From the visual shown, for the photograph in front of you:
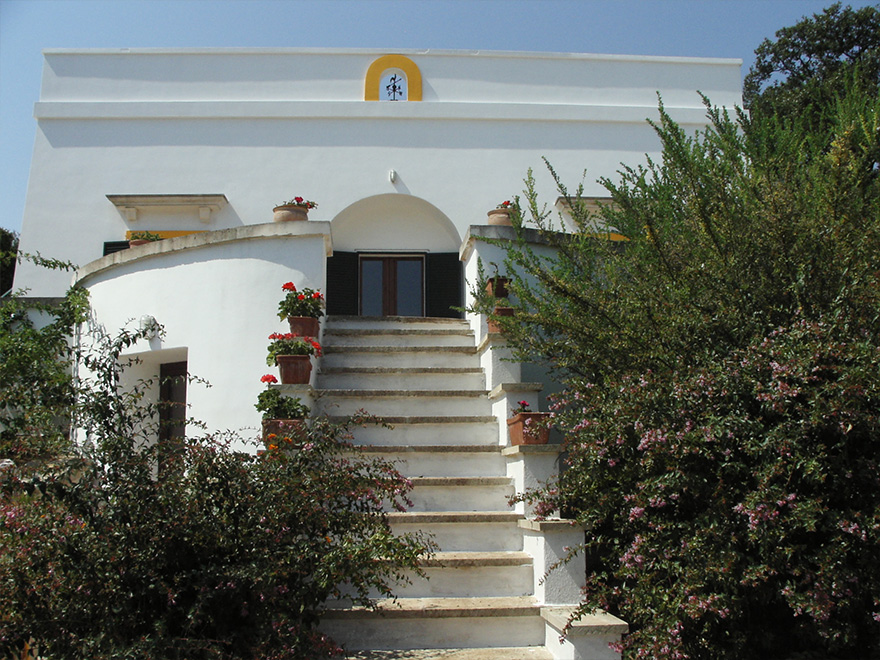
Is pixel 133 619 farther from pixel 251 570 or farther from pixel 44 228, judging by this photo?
pixel 44 228

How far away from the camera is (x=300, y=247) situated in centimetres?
663

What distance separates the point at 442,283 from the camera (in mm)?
11188

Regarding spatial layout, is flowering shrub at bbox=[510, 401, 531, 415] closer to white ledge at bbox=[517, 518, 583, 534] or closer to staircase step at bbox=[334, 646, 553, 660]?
white ledge at bbox=[517, 518, 583, 534]

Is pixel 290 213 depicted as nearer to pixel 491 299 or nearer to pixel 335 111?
pixel 491 299

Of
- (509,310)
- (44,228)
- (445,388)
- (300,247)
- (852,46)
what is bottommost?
(445,388)

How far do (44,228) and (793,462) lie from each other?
10.8 metres

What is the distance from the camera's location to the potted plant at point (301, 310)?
6.27 m

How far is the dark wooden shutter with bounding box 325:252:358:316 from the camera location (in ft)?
35.7

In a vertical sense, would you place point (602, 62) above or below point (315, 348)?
above

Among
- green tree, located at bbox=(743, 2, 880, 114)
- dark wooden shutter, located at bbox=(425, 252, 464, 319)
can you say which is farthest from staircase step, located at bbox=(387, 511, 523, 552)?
A: green tree, located at bbox=(743, 2, 880, 114)

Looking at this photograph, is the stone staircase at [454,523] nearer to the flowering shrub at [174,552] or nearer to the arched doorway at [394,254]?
the flowering shrub at [174,552]

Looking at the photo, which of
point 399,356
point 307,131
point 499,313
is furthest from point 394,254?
point 499,313

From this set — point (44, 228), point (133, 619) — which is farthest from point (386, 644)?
point (44, 228)

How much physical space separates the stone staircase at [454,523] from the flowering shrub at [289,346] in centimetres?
37
